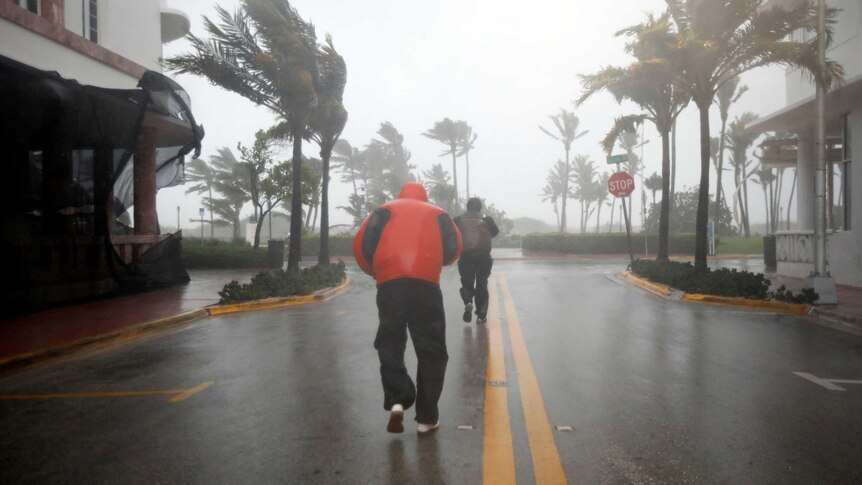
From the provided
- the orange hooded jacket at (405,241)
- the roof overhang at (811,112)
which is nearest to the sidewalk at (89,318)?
the orange hooded jacket at (405,241)

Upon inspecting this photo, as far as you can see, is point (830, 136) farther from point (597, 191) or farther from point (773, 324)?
point (597, 191)

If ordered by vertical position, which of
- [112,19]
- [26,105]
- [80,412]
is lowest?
[80,412]

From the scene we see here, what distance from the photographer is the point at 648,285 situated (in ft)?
47.1

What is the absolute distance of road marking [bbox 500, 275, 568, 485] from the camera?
3391mm

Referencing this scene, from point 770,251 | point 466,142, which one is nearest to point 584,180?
point 466,142

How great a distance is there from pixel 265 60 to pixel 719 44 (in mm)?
10386

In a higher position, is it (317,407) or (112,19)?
(112,19)

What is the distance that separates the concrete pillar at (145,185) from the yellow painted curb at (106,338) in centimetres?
527

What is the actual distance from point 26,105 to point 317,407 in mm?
8063

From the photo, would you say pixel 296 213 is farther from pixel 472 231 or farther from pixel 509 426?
pixel 509 426

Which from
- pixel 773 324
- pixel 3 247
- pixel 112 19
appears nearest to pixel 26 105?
pixel 3 247

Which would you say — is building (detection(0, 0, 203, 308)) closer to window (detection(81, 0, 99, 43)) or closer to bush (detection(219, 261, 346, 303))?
window (detection(81, 0, 99, 43))

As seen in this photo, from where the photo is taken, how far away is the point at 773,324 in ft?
30.0

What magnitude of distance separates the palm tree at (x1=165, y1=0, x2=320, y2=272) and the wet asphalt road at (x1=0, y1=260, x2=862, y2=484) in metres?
7.94
